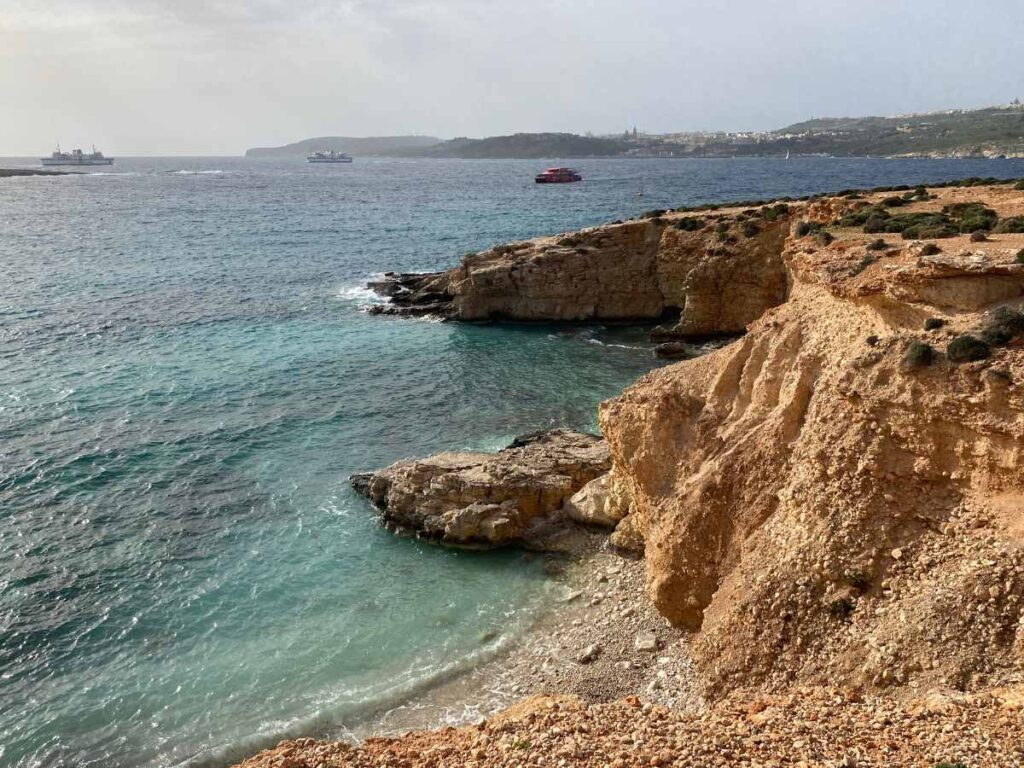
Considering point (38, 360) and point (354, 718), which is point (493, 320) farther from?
point (354, 718)

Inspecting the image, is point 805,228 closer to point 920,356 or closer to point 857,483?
point 920,356

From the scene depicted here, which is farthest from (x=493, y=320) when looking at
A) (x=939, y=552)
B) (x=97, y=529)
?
(x=939, y=552)

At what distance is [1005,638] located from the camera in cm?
1462

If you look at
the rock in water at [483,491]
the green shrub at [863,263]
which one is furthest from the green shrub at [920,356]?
the rock in water at [483,491]

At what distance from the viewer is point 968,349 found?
17.0m

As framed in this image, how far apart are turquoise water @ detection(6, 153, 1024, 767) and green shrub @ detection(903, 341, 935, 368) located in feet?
44.1

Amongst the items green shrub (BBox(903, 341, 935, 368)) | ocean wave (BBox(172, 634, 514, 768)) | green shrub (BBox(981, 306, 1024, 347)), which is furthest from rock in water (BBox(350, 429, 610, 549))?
green shrub (BBox(981, 306, 1024, 347))

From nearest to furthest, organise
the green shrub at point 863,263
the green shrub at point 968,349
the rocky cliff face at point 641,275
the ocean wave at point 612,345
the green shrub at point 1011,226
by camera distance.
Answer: the green shrub at point 968,349 < the green shrub at point 863,263 < the green shrub at point 1011,226 < the rocky cliff face at point 641,275 < the ocean wave at point 612,345

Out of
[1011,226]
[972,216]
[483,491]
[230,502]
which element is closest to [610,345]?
[972,216]

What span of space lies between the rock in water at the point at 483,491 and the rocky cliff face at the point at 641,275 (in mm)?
25024

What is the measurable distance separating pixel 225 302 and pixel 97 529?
1635 inches

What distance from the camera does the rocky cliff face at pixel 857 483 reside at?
51.2ft

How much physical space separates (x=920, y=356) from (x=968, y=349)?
998 millimetres

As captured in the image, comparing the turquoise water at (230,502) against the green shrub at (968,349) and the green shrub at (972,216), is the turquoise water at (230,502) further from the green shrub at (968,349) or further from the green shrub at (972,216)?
the green shrub at (972,216)
